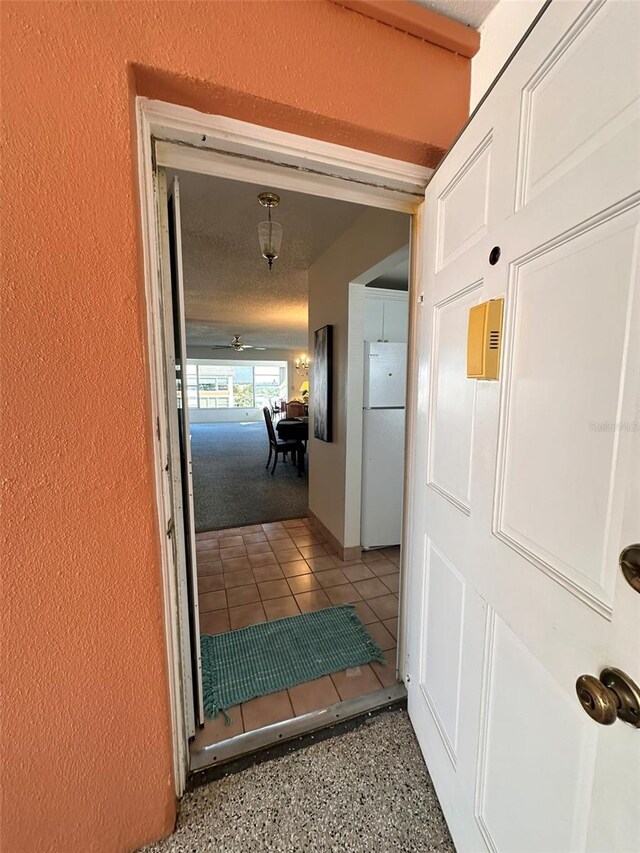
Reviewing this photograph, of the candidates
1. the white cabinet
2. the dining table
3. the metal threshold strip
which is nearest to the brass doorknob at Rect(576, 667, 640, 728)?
the metal threshold strip

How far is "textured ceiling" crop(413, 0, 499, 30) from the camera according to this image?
911 mm

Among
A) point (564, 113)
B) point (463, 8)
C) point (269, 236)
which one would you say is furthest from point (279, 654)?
point (463, 8)

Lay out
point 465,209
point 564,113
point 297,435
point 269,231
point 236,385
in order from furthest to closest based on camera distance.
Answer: point 236,385
point 297,435
point 269,231
point 465,209
point 564,113

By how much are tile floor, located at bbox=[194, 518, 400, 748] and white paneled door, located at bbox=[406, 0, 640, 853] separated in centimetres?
64

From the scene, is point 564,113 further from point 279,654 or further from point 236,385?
point 236,385

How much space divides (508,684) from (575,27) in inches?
48.3

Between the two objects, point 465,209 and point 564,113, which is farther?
point 465,209

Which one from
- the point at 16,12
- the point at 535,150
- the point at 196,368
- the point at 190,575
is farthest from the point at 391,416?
the point at 196,368

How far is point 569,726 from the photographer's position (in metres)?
0.57

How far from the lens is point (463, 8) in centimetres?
93

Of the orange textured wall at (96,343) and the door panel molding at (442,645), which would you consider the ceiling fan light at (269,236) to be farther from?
the door panel molding at (442,645)

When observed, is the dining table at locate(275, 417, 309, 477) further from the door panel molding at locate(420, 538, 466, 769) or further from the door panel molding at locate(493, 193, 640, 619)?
the door panel molding at locate(493, 193, 640, 619)

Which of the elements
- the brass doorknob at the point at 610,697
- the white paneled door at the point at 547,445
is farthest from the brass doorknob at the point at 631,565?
the brass doorknob at the point at 610,697

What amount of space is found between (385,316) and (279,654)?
2385mm
